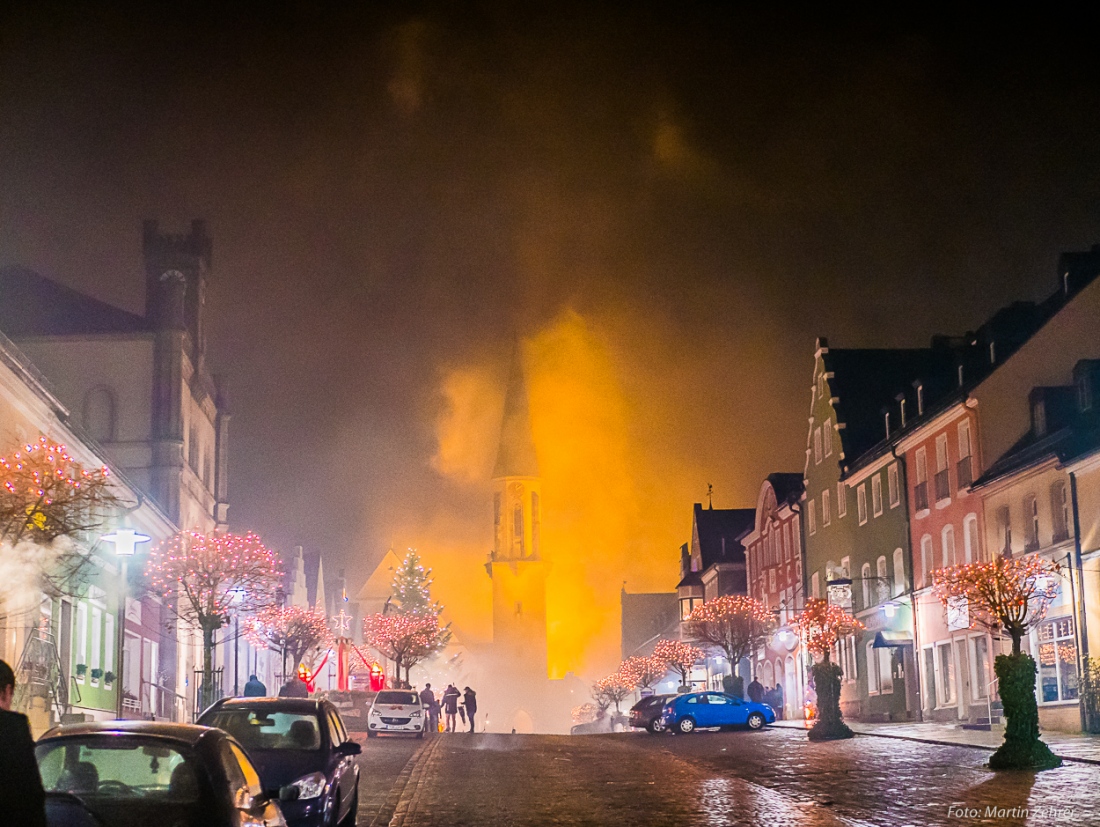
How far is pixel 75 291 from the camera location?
201 feet

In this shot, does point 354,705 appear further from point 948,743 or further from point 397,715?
point 948,743

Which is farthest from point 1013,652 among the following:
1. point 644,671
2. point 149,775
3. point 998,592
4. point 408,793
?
point 644,671

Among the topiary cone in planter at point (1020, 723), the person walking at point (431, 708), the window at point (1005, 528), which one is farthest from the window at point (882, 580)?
the topiary cone in planter at point (1020, 723)

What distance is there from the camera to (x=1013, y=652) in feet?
79.4

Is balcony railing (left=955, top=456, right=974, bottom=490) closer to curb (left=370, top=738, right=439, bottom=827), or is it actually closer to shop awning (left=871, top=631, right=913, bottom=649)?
shop awning (left=871, top=631, right=913, bottom=649)

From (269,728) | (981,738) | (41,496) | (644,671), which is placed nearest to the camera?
(269,728)

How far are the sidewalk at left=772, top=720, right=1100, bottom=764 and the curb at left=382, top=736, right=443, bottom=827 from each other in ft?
37.1

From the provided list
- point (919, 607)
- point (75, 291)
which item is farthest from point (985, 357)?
point (75, 291)

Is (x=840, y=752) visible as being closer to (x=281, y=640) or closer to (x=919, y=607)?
(x=919, y=607)

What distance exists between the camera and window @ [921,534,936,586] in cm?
4631

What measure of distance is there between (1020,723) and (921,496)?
81.5 ft

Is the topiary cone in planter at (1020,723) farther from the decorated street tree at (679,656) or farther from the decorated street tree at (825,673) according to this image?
the decorated street tree at (679,656)

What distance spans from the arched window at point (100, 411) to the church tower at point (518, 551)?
73.1 metres

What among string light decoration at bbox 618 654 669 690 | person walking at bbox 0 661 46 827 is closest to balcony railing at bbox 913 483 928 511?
string light decoration at bbox 618 654 669 690
